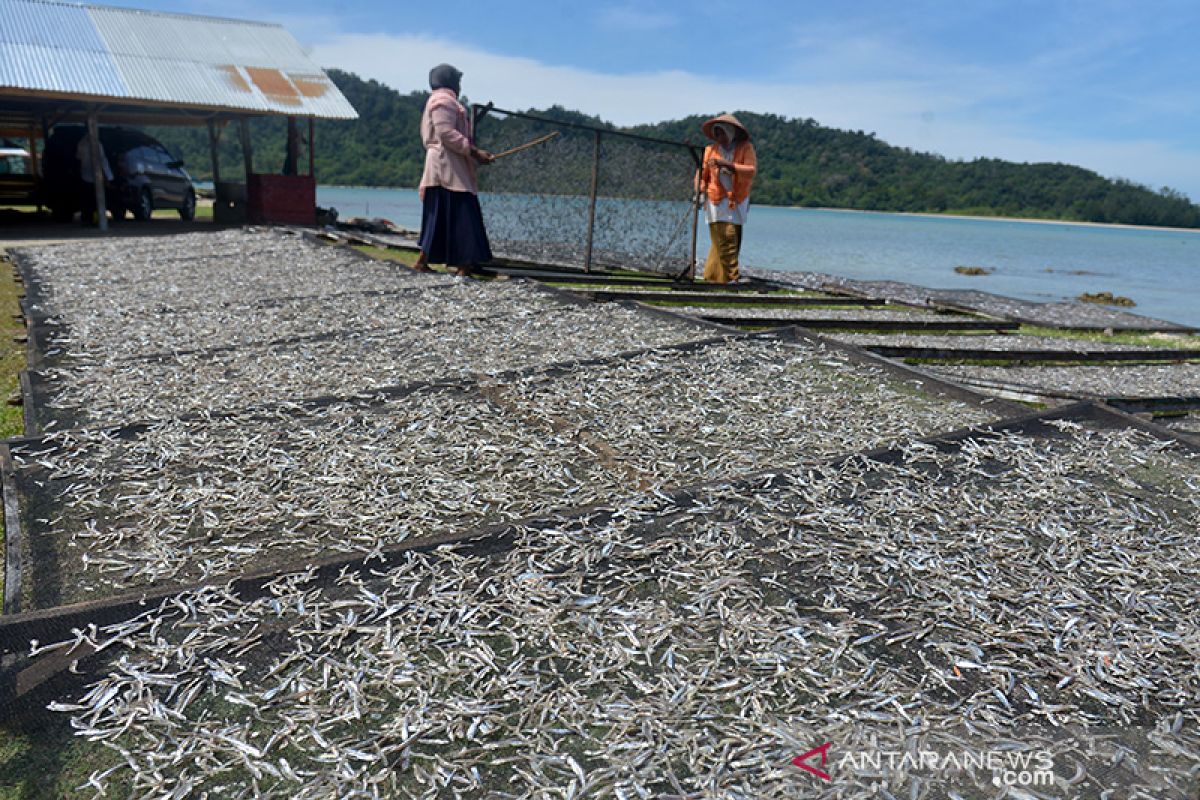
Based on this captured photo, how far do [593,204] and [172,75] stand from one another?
1101 cm

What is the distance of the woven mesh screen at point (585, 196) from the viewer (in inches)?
416

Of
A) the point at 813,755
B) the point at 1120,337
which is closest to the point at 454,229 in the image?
the point at 813,755

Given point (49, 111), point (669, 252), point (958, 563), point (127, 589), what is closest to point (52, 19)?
point (49, 111)

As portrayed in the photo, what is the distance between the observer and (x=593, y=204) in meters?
10.7

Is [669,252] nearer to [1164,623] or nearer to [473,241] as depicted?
[473,241]

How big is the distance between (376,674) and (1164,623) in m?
2.52

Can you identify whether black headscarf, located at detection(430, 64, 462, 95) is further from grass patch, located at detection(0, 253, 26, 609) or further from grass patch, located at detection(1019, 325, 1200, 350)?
grass patch, located at detection(1019, 325, 1200, 350)

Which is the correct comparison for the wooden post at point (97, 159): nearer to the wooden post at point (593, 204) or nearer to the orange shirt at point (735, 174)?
the wooden post at point (593, 204)

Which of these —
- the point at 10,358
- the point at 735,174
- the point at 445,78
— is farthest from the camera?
the point at 735,174

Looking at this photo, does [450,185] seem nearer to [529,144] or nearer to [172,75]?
[529,144]

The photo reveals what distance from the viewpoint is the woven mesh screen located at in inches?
416

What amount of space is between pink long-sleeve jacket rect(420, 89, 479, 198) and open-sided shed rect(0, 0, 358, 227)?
8.46 meters

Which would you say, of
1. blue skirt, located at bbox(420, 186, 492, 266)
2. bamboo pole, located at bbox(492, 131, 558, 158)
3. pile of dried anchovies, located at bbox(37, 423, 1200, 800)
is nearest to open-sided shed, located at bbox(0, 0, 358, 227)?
bamboo pole, located at bbox(492, 131, 558, 158)

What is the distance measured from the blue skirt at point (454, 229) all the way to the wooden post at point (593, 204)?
5.48 ft
